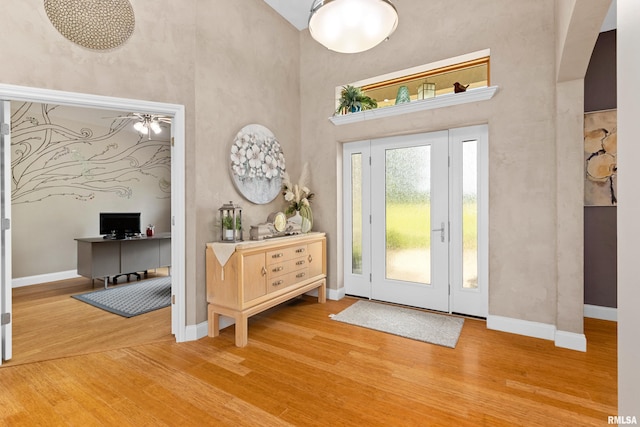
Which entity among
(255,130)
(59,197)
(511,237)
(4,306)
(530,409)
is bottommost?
(530,409)

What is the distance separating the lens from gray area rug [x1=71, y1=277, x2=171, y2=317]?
378 centimetres

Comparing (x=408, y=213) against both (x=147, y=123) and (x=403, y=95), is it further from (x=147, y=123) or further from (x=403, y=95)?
(x=147, y=123)

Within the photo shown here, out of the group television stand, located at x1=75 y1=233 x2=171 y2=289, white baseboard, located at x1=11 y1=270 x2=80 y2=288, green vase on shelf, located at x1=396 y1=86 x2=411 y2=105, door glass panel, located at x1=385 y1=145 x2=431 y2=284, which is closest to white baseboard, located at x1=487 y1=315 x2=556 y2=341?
door glass panel, located at x1=385 y1=145 x2=431 y2=284

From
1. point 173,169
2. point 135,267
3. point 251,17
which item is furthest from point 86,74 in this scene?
point 135,267

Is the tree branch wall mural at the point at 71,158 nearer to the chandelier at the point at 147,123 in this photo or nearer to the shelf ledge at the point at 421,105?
the chandelier at the point at 147,123

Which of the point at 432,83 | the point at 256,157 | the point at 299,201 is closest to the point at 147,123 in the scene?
the point at 256,157

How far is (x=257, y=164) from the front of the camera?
3.51 m

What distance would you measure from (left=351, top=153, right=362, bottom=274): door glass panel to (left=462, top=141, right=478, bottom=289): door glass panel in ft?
4.16

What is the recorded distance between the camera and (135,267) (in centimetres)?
514

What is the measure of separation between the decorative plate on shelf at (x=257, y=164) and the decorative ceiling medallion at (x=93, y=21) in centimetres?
129

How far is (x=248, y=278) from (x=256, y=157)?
1435 mm

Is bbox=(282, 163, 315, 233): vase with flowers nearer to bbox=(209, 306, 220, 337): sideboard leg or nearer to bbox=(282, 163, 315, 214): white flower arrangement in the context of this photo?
bbox=(282, 163, 315, 214): white flower arrangement

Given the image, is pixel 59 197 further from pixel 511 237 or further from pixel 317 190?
pixel 511 237

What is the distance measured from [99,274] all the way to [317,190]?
3.67m
